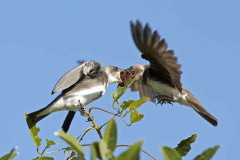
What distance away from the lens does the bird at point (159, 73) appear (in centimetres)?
499

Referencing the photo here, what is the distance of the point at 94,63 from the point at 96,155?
3709mm

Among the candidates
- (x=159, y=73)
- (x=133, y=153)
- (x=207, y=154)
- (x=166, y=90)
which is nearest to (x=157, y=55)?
(x=159, y=73)

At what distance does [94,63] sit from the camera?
5.16 meters

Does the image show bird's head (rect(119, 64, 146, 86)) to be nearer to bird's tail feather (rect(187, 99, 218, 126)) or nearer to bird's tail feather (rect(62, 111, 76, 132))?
bird's tail feather (rect(187, 99, 218, 126))

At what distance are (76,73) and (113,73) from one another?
1.16 m

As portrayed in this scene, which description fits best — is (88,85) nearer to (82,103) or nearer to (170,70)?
(82,103)

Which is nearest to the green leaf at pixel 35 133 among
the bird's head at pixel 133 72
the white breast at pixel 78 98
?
the white breast at pixel 78 98

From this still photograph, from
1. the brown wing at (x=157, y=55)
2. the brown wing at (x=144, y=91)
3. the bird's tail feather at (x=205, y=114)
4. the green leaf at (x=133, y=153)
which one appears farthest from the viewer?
the brown wing at (x=144, y=91)

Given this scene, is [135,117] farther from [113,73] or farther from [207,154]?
[113,73]

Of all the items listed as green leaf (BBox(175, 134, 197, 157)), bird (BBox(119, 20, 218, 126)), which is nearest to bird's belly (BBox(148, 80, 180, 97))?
bird (BBox(119, 20, 218, 126))

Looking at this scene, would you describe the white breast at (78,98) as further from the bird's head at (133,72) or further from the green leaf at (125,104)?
the green leaf at (125,104)

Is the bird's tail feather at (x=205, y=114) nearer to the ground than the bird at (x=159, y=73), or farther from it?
nearer to the ground

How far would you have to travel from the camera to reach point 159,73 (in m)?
6.08

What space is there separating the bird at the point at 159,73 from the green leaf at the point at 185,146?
5.67ft
